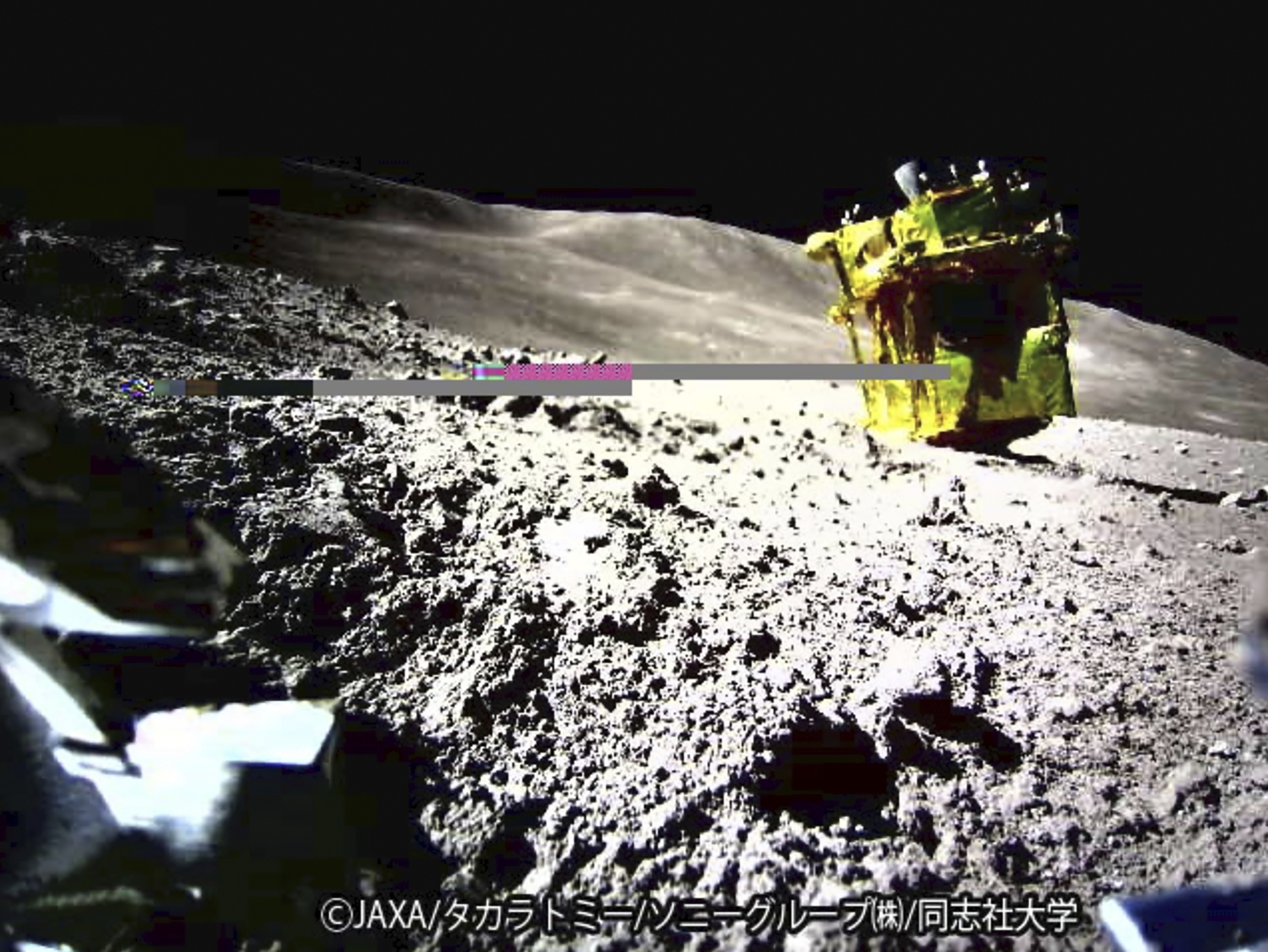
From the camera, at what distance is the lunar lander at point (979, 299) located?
427 cm

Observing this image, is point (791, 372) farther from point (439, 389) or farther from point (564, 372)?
point (439, 389)

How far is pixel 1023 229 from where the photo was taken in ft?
14.2

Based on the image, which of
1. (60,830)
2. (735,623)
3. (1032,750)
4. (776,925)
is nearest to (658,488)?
(735,623)

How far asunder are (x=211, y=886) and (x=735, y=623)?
124 cm

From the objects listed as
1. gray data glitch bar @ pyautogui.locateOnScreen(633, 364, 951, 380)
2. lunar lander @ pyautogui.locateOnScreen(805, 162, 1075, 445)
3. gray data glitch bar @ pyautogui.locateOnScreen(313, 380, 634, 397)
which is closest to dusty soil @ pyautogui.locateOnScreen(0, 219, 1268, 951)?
gray data glitch bar @ pyautogui.locateOnScreen(313, 380, 634, 397)

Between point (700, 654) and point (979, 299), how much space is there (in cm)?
366

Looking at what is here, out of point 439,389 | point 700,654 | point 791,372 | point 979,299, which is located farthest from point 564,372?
point 791,372

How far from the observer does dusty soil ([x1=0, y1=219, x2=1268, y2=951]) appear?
1288mm

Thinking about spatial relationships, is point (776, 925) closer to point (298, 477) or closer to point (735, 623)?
point (735, 623)

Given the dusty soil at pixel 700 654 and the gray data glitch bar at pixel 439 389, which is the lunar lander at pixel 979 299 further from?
the gray data glitch bar at pixel 439 389

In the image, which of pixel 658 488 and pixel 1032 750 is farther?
pixel 658 488

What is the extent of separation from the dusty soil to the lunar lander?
4.16 ft

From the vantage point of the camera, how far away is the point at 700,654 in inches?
68.9

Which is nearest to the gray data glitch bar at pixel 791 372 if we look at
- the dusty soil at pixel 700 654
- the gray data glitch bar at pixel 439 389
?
the dusty soil at pixel 700 654
